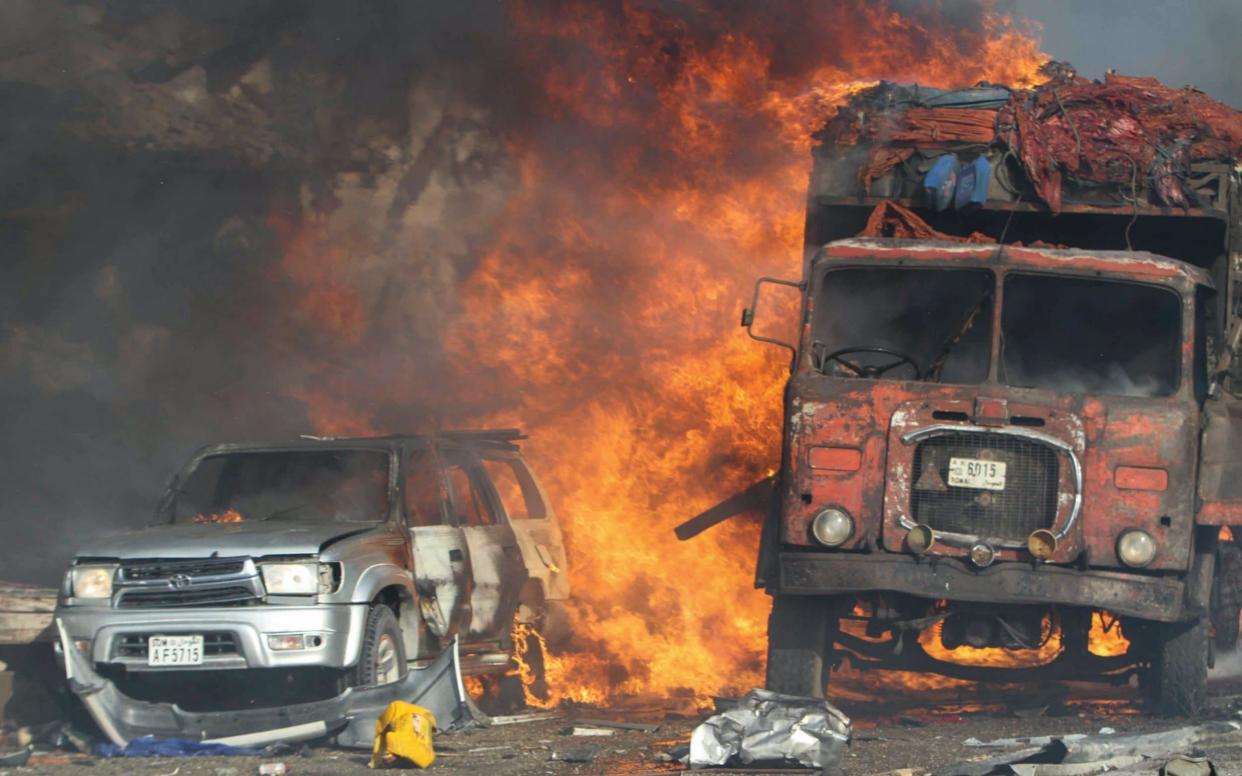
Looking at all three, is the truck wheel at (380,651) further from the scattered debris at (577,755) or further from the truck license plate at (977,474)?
the truck license plate at (977,474)

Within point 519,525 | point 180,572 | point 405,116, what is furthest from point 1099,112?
point 405,116

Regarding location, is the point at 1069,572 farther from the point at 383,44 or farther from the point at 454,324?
the point at 383,44

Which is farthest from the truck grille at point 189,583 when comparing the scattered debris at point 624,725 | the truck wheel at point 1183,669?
the truck wheel at point 1183,669

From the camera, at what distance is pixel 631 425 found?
48.4 feet

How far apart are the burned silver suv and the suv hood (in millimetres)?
13

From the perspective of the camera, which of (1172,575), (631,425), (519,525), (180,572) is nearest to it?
(180,572)

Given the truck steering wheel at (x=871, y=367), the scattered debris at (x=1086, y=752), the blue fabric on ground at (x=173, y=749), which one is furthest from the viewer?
the truck steering wheel at (x=871, y=367)

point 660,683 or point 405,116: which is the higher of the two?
point 405,116

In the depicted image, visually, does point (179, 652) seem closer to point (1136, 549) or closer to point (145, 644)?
point (145, 644)

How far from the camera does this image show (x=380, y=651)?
871 centimetres

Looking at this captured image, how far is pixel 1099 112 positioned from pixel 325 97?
9.73 meters

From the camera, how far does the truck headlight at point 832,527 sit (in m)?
9.16

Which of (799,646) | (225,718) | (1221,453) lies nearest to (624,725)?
(799,646)

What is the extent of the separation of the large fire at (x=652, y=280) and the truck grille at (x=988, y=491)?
383cm
